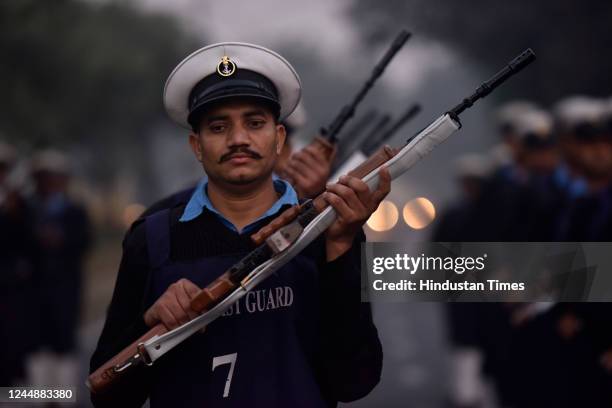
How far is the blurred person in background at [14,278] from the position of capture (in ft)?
31.8

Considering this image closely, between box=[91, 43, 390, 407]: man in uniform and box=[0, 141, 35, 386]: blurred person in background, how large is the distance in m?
6.81

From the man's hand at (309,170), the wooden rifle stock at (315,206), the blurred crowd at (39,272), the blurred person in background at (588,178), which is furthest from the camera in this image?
the blurred crowd at (39,272)

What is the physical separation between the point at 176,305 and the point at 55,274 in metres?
7.65

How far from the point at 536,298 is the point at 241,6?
20.1 meters

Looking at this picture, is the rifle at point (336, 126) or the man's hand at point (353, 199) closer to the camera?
the man's hand at point (353, 199)

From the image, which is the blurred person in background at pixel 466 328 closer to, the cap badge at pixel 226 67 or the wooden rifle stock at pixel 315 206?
the cap badge at pixel 226 67

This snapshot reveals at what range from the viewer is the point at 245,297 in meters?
3.09

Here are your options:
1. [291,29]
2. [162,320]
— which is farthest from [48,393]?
[291,29]

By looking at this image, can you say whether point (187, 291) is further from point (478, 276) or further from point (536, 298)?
point (536, 298)

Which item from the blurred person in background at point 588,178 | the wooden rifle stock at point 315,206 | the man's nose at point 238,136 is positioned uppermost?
the blurred person in background at point 588,178

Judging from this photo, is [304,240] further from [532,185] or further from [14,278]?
[14,278]

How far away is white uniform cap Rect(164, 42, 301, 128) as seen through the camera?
317 centimetres

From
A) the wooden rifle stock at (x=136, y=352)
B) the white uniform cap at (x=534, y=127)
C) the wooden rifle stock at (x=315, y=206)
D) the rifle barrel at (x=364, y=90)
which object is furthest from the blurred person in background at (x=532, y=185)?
the wooden rifle stock at (x=136, y=352)

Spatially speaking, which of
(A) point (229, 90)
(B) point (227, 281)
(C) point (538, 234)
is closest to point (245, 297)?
(B) point (227, 281)
